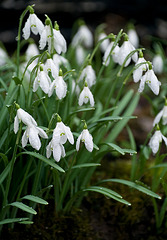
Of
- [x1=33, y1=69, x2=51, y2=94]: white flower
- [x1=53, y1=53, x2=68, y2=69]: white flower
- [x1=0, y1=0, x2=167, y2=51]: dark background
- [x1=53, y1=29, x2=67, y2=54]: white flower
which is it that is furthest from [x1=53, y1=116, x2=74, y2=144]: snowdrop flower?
[x1=0, y1=0, x2=167, y2=51]: dark background

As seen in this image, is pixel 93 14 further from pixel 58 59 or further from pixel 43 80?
pixel 43 80

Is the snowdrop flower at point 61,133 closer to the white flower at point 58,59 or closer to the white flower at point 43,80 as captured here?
the white flower at point 43,80

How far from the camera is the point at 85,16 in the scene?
20.2 feet

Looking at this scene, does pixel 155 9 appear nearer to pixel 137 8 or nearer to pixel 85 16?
pixel 137 8

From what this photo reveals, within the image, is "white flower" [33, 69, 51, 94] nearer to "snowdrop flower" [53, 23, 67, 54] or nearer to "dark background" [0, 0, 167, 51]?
"snowdrop flower" [53, 23, 67, 54]

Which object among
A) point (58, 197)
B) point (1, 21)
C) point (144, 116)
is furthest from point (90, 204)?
point (1, 21)

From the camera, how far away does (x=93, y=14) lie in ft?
20.4

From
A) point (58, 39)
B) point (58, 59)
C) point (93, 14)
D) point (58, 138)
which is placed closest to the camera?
point (58, 138)

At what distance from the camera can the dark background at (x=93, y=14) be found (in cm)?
585

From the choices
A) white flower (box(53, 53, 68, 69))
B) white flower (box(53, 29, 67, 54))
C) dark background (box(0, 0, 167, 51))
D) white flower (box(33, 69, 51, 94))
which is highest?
dark background (box(0, 0, 167, 51))

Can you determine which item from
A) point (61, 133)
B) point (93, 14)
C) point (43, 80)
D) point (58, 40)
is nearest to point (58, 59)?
point (58, 40)

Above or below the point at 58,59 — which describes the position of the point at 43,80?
below

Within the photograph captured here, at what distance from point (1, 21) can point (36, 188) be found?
168 inches

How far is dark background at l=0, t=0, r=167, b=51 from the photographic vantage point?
585 cm
